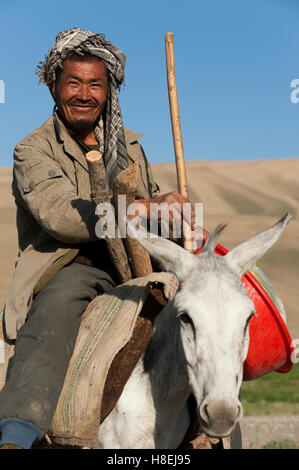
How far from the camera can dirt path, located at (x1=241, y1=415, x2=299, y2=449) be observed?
8789 millimetres

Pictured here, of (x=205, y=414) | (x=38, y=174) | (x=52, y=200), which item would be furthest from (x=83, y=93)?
(x=205, y=414)

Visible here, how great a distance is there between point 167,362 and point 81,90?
2.02 metres

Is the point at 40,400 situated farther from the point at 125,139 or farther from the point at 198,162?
the point at 198,162

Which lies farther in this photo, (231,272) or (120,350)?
(120,350)

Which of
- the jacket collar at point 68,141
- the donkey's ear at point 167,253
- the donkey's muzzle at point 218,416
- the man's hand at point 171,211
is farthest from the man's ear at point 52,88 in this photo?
the donkey's muzzle at point 218,416

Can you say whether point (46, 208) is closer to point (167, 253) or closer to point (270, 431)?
point (167, 253)

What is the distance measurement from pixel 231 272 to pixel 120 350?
0.88m

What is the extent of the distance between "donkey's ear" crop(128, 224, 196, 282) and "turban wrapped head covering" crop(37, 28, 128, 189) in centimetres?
124

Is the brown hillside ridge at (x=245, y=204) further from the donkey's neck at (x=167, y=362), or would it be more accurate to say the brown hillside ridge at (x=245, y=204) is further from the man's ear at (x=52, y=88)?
the donkey's neck at (x=167, y=362)

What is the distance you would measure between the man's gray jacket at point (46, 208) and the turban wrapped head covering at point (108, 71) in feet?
0.71

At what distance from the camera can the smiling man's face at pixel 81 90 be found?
4688 mm

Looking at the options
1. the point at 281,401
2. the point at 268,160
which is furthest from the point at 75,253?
the point at 268,160

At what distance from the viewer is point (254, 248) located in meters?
3.45

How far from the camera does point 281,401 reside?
37.5 feet
